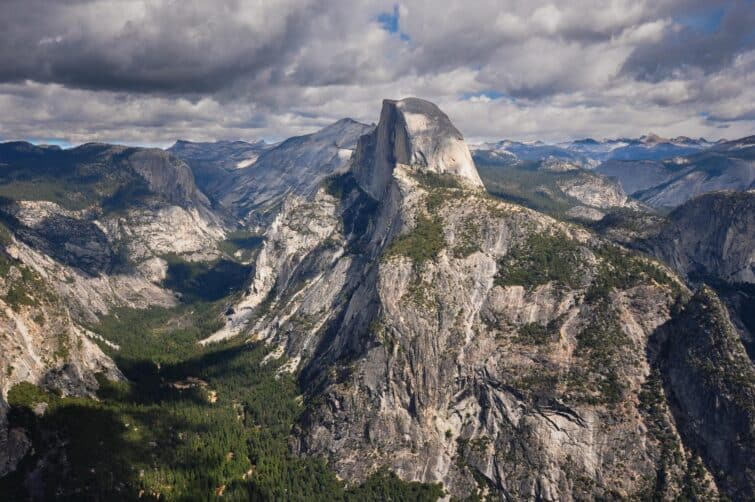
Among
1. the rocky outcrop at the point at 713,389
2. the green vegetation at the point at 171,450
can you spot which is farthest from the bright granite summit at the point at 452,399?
the green vegetation at the point at 171,450

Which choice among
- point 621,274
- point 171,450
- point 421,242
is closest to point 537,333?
point 621,274

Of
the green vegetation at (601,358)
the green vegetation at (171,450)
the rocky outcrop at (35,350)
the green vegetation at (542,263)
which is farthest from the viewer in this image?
the green vegetation at (542,263)

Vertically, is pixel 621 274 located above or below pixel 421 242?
below

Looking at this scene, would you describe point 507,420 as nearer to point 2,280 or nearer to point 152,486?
point 152,486

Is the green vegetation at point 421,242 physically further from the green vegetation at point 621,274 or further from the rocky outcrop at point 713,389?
the rocky outcrop at point 713,389

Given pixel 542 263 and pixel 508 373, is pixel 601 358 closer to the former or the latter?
pixel 508 373

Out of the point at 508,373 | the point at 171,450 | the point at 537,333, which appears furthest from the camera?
the point at 537,333

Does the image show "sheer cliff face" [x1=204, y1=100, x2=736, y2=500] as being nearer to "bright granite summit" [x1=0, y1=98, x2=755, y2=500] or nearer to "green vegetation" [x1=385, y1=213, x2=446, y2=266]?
"bright granite summit" [x1=0, y1=98, x2=755, y2=500]

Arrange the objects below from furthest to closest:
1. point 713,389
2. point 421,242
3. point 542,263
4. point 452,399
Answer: point 421,242 → point 542,263 → point 452,399 → point 713,389
